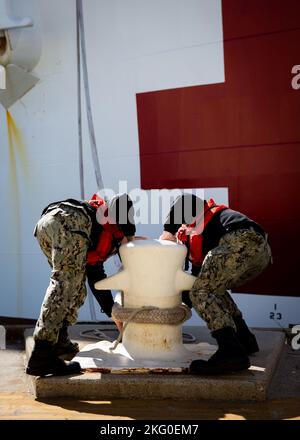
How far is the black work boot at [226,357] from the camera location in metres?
1.96

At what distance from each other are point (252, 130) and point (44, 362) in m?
1.71

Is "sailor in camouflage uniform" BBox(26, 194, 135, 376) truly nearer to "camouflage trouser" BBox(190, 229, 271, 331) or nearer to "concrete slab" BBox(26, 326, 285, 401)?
"concrete slab" BBox(26, 326, 285, 401)

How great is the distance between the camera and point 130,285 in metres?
2.19

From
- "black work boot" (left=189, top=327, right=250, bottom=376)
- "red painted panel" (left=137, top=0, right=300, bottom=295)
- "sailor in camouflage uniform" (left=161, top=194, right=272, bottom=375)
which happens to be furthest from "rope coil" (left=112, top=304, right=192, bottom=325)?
"red painted panel" (left=137, top=0, right=300, bottom=295)

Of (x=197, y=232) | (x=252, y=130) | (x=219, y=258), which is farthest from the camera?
(x=252, y=130)

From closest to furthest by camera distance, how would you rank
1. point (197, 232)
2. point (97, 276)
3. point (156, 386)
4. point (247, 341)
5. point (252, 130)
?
Answer: 1. point (156, 386)
2. point (197, 232)
3. point (247, 341)
4. point (97, 276)
5. point (252, 130)

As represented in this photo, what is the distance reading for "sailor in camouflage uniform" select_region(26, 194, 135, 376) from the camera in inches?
78.0

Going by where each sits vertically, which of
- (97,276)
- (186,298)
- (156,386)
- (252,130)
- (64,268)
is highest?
(252,130)

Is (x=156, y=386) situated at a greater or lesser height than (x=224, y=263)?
lesser

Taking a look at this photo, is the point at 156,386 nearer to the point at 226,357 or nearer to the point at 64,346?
the point at 226,357

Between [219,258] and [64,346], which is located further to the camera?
[64,346]

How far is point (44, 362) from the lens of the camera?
1.97 metres

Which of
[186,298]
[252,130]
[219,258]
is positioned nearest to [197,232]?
[219,258]

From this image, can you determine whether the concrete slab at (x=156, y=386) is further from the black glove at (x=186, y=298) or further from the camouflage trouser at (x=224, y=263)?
the black glove at (x=186, y=298)
